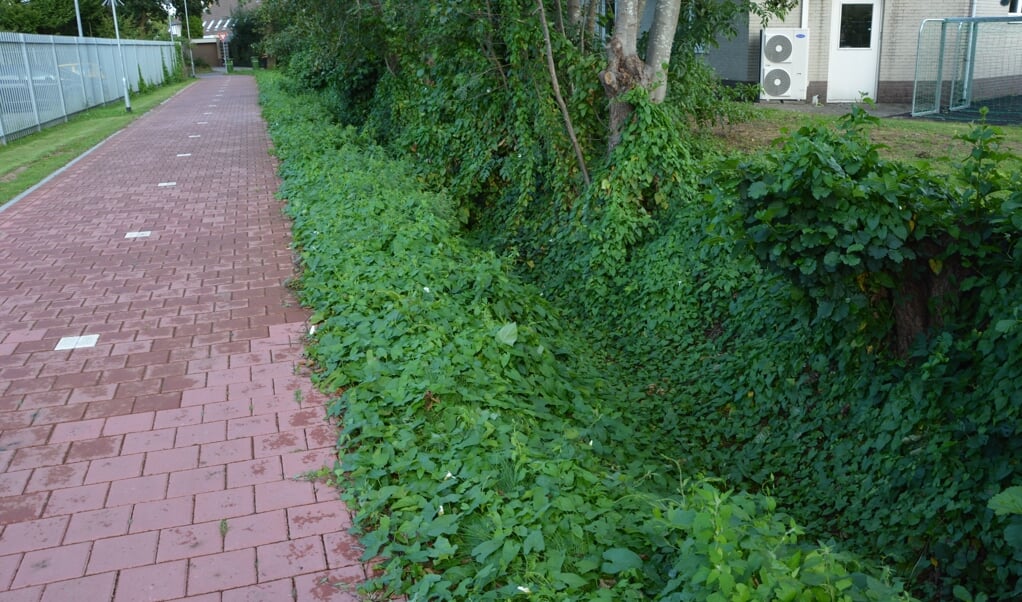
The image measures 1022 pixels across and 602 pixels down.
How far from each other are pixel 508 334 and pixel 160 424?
2.19 metres

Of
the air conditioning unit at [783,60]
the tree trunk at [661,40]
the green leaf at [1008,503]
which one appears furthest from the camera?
the air conditioning unit at [783,60]

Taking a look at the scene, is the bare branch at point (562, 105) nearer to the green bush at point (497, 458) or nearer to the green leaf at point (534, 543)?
the green bush at point (497, 458)

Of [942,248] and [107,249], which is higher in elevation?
[942,248]

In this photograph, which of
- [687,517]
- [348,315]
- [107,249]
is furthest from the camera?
[107,249]

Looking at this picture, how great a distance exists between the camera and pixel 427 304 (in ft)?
19.6

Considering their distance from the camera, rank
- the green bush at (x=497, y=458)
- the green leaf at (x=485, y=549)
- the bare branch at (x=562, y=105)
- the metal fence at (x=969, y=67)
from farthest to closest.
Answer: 1. the metal fence at (x=969, y=67)
2. the bare branch at (x=562, y=105)
3. the green leaf at (x=485, y=549)
4. the green bush at (x=497, y=458)

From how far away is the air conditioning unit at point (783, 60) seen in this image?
18.1 meters

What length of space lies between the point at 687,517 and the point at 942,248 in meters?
2.61

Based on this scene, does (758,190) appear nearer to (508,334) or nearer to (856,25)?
(508,334)

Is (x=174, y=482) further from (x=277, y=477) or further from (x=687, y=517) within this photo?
(x=687, y=517)

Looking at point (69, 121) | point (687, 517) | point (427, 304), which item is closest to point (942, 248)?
point (687, 517)

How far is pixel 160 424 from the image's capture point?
4.75 m

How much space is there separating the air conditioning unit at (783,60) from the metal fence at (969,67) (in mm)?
2278

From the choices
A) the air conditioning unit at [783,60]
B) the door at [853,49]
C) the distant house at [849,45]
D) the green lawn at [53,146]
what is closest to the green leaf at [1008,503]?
the green lawn at [53,146]
